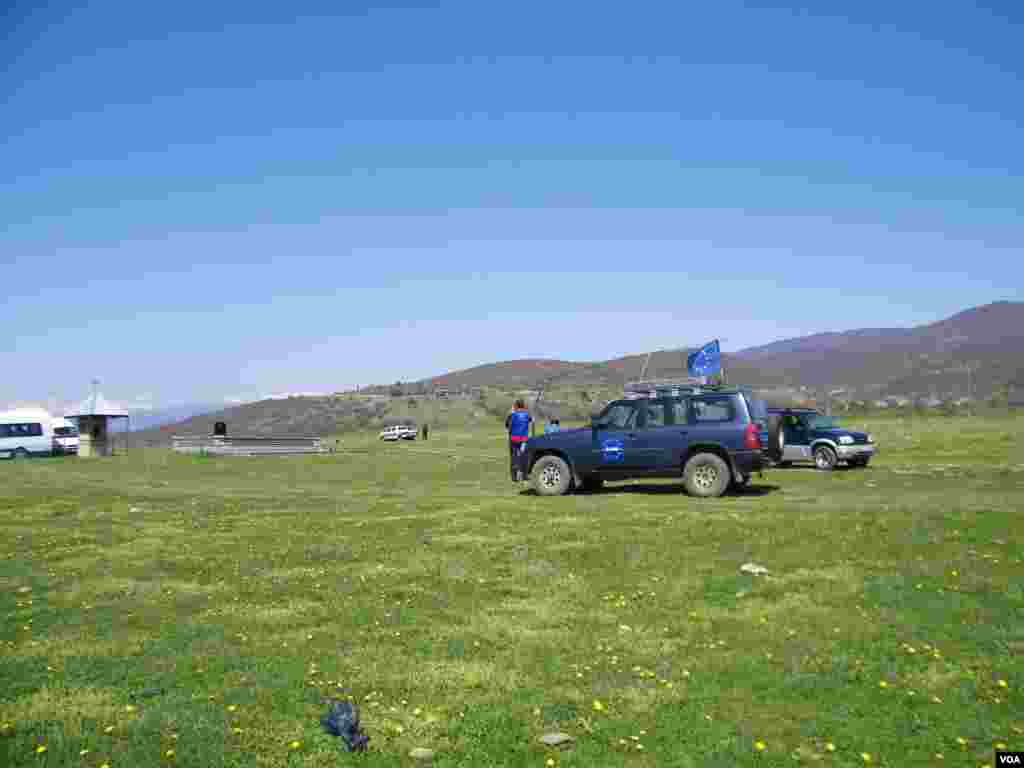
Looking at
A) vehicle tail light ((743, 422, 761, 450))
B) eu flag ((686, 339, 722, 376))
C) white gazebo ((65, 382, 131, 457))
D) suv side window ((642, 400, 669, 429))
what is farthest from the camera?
white gazebo ((65, 382, 131, 457))

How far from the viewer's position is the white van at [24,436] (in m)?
42.2

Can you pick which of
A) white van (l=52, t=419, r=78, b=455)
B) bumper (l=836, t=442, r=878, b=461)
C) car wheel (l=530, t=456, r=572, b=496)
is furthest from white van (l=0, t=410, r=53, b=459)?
bumper (l=836, t=442, r=878, b=461)

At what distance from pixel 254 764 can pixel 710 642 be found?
393cm

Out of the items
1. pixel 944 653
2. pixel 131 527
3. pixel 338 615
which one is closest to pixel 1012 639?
pixel 944 653

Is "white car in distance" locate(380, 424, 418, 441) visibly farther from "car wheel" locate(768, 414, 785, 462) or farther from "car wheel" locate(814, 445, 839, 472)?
"car wheel" locate(768, 414, 785, 462)

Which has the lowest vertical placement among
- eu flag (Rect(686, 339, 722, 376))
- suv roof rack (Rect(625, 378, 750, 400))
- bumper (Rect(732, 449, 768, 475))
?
bumper (Rect(732, 449, 768, 475))

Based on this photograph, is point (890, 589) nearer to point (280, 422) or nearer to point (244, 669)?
point (244, 669)

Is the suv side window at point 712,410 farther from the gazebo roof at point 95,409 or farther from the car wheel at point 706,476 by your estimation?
the gazebo roof at point 95,409

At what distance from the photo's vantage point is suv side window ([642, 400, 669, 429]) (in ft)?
56.9

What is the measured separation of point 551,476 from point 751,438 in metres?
4.23

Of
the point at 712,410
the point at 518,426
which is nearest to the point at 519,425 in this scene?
the point at 518,426

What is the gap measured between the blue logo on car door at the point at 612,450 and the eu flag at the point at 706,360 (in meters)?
11.7

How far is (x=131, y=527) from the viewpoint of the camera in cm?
1407

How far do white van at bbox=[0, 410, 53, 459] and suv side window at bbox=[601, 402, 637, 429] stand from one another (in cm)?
3619
